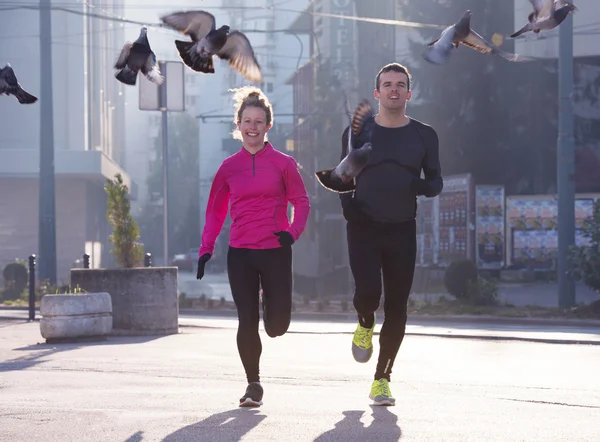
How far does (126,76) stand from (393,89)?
1704 millimetres

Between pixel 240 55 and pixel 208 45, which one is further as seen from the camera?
pixel 240 55

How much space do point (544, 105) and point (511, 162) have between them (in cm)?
211

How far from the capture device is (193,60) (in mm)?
7555

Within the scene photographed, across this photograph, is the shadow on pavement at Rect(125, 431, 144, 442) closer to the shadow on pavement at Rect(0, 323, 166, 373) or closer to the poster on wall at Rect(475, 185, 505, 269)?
the shadow on pavement at Rect(0, 323, 166, 373)

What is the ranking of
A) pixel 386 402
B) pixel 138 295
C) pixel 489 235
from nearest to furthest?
pixel 386 402
pixel 138 295
pixel 489 235

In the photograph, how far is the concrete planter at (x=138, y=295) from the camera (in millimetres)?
17125

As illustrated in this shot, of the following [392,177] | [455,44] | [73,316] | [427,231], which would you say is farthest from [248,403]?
[427,231]

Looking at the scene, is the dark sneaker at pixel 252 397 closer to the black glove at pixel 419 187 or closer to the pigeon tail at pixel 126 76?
the black glove at pixel 419 187

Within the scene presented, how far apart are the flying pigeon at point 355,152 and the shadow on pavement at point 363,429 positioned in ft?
4.60

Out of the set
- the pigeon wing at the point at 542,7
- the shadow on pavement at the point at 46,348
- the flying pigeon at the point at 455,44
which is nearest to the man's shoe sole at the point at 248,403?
the flying pigeon at the point at 455,44

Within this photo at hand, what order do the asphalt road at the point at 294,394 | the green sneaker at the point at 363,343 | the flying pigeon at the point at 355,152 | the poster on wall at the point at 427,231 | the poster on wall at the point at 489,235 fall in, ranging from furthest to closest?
the poster on wall at the point at 427,231 < the poster on wall at the point at 489,235 < the green sneaker at the point at 363,343 < the flying pigeon at the point at 355,152 < the asphalt road at the point at 294,394

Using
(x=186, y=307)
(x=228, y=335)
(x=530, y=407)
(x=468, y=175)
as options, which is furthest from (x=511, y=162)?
(x=530, y=407)

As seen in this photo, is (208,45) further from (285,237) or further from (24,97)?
(24,97)

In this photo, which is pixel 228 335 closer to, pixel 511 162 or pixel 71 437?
pixel 71 437
